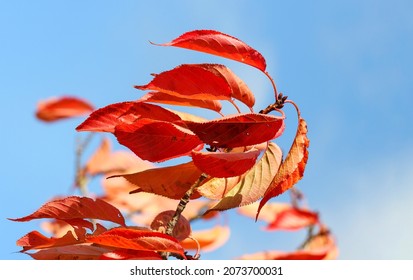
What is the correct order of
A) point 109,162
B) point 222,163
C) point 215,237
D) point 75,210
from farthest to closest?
point 109,162 → point 215,237 → point 75,210 → point 222,163

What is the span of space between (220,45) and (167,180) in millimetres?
184

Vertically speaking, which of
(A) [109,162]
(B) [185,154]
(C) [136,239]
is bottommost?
(C) [136,239]

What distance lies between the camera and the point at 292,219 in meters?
2.19

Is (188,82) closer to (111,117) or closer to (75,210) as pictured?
(111,117)

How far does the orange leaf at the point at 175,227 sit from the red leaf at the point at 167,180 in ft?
0.22

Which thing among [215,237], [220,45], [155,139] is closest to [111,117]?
[155,139]

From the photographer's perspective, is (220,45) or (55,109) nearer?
(220,45)

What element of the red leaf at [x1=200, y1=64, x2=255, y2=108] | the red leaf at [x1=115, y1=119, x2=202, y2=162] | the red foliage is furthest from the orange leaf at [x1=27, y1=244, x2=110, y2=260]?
the red leaf at [x1=200, y1=64, x2=255, y2=108]

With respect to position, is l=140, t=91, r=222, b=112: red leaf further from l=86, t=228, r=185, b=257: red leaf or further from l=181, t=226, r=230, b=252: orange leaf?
l=181, t=226, r=230, b=252: orange leaf

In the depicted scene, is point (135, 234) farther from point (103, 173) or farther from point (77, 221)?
point (103, 173)

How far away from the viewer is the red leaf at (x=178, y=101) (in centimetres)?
87

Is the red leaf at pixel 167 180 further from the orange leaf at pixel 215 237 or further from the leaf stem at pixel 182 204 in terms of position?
the orange leaf at pixel 215 237

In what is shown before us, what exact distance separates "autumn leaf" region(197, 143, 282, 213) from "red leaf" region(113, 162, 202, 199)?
2cm
